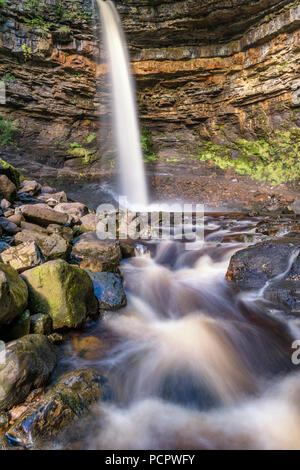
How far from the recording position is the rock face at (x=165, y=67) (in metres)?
10.9

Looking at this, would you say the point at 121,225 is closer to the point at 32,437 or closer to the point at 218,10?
the point at 32,437

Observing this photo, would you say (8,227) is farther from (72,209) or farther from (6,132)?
(6,132)

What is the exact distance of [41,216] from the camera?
5586 mm

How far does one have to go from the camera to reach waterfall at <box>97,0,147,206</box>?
11859 mm

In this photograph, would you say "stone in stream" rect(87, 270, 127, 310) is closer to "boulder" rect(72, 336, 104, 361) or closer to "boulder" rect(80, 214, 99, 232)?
"boulder" rect(72, 336, 104, 361)

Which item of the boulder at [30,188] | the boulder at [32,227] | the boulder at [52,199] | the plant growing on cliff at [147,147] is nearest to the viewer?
the boulder at [32,227]

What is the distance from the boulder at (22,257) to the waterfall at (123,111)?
28.4 ft

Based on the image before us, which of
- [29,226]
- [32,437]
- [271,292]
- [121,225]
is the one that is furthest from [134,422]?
[121,225]

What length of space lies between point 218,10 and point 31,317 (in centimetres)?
1425

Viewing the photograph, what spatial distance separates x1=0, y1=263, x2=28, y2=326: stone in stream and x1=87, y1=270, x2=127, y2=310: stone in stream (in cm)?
108

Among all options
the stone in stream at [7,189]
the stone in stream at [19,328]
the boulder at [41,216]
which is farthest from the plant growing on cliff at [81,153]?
the stone in stream at [19,328]

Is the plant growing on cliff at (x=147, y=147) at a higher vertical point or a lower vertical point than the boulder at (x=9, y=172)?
higher

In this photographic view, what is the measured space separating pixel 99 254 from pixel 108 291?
1.14 m

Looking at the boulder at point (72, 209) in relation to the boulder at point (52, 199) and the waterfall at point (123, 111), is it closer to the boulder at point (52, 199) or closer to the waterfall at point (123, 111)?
the boulder at point (52, 199)
